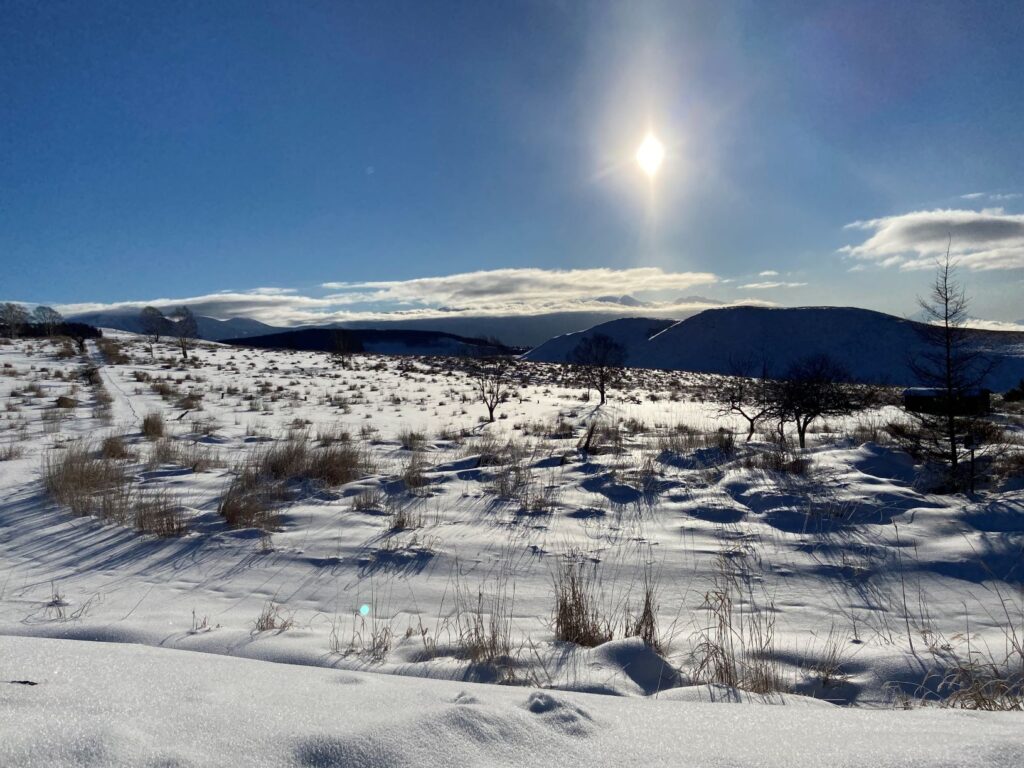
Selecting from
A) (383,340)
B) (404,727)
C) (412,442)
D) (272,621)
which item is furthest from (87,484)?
(383,340)

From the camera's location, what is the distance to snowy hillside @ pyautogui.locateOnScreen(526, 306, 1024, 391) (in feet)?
184

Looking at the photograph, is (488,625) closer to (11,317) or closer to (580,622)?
(580,622)

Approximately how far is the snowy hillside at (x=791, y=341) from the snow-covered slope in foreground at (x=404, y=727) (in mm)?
57457

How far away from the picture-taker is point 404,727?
1448mm

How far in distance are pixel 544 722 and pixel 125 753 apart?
1.11 meters

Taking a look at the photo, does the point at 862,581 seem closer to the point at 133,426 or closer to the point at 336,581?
the point at 336,581

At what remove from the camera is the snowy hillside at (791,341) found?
2202 inches

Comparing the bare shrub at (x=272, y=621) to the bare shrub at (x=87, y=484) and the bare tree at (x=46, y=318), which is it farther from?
the bare tree at (x=46, y=318)

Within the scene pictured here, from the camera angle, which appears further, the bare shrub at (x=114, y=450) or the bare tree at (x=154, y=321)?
the bare tree at (x=154, y=321)

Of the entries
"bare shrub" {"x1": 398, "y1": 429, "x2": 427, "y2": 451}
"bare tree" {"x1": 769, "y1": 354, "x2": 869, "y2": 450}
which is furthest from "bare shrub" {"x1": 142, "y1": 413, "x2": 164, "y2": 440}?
"bare tree" {"x1": 769, "y1": 354, "x2": 869, "y2": 450}

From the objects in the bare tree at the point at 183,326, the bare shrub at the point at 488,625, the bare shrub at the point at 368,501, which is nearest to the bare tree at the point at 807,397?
the bare shrub at the point at 368,501

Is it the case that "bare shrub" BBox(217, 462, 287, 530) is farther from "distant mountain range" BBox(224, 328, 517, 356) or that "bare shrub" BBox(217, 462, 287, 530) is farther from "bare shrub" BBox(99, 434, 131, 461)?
"distant mountain range" BBox(224, 328, 517, 356)

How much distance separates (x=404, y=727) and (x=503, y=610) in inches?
68.7

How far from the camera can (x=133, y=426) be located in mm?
9852
